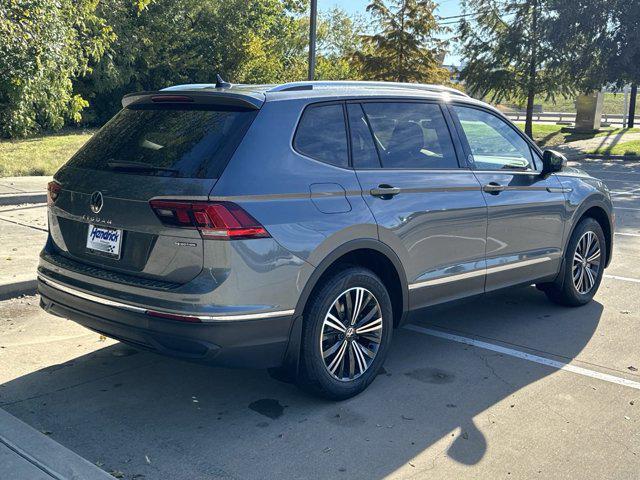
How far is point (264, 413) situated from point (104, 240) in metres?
1.34

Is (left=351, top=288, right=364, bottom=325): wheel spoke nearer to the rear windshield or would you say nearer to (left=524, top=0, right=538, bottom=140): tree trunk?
the rear windshield

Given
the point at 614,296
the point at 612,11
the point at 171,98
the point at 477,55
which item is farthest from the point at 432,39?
the point at 171,98

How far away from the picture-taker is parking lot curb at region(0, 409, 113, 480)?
3188 millimetres

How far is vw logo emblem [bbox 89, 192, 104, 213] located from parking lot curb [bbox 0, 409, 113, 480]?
1.21m

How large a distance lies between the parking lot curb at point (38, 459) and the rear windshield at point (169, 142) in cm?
146

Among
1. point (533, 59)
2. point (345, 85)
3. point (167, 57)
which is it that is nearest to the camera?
point (345, 85)

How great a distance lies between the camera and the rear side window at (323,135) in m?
4.11

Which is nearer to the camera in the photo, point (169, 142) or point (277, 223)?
point (277, 223)

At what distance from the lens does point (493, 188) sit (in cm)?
523

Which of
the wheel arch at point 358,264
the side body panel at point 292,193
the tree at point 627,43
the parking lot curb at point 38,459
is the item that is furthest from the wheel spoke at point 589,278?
the tree at point 627,43

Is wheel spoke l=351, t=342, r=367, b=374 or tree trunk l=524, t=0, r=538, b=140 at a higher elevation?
tree trunk l=524, t=0, r=538, b=140

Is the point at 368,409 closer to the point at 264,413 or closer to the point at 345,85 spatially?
the point at 264,413

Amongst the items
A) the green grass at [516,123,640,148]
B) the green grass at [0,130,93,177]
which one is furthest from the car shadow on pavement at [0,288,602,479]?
the green grass at [516,123,640,148]

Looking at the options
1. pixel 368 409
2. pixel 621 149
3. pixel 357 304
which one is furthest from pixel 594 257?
pixel 621 149
